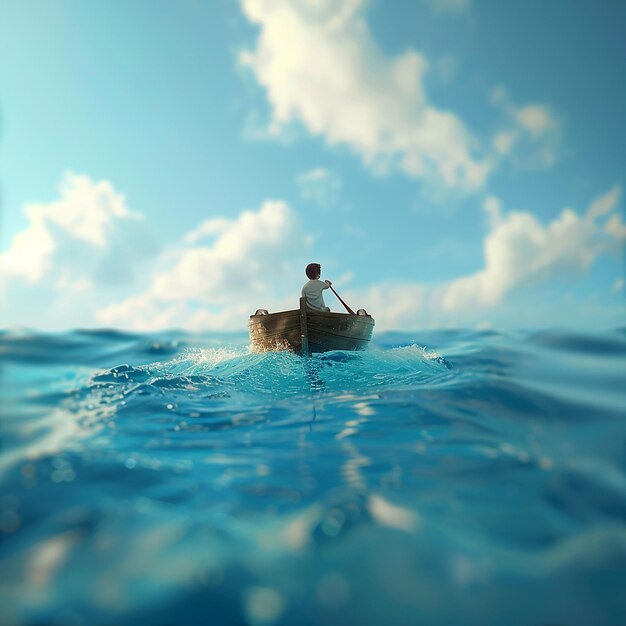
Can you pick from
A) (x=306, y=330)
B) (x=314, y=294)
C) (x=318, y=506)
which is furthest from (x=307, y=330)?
(x=318, y=506)

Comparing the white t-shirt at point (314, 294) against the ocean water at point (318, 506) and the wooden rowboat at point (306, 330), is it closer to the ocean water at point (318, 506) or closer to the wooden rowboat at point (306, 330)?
the wooden rowboat at point (306, 330)

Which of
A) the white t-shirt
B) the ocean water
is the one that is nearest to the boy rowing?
the white t-shirt

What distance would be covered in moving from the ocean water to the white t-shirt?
4523 millimetres

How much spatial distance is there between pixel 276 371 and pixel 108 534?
20.9 ft

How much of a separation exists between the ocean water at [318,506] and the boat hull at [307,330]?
3.95m

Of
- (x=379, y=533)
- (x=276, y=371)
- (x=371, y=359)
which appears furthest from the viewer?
(x=371, y=359)

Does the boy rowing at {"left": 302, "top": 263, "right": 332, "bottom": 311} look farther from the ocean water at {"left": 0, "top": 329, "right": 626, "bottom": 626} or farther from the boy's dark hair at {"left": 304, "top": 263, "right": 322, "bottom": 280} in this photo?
the ocean water at {"left": 0, "top": 329, "right": 626, "bottom": 626}

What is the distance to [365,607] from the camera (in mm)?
2322

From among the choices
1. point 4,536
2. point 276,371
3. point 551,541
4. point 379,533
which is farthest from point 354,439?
point 276,371

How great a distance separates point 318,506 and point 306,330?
7272 millimetres

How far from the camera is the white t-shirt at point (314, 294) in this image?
10859 mm

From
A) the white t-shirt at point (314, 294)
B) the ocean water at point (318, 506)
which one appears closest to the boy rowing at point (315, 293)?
the white t-shirt at point (314, 294)

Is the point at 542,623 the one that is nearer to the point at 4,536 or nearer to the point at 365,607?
the point at 365,607

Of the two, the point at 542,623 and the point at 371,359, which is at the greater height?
the point at 371,359
